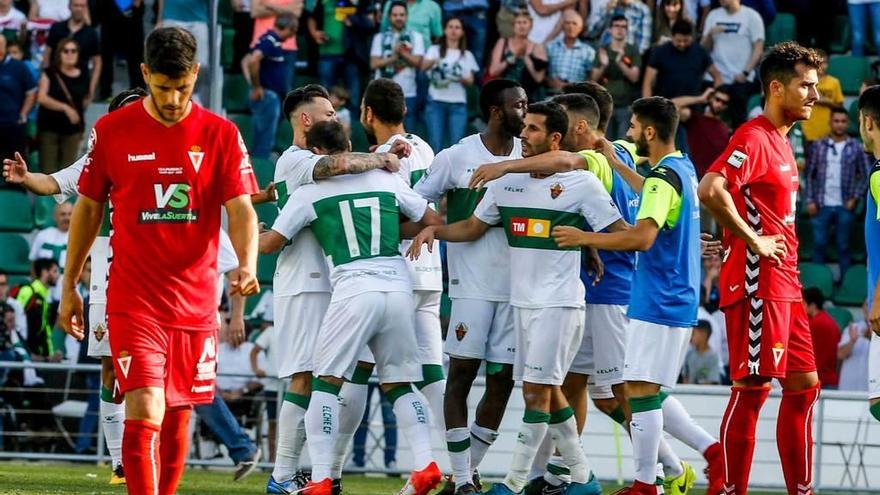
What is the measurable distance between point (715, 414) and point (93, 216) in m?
7.84

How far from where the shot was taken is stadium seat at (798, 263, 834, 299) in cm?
1772

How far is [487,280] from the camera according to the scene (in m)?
9.90

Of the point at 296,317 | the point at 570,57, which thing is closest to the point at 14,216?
the point at 570,57

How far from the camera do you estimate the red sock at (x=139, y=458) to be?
704 centimetres

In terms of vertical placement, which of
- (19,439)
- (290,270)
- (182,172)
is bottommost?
(19,439)

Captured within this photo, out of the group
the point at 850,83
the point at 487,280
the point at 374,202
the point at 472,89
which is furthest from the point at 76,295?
the point at 850,83

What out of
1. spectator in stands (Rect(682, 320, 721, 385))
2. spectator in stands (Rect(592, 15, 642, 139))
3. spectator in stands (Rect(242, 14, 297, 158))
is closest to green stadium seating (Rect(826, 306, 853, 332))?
spectator in stands (Rect(682, 320, 721, 385))

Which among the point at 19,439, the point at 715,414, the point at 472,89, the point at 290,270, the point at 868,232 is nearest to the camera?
the point at 868,232

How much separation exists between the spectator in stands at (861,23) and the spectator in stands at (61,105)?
9407 mm

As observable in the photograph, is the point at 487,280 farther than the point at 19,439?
No

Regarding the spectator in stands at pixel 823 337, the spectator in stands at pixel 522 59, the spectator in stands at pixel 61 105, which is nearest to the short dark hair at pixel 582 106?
the spectator in stands at pixel 823 337

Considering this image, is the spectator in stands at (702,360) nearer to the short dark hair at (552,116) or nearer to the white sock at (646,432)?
the white sock at (646,432)

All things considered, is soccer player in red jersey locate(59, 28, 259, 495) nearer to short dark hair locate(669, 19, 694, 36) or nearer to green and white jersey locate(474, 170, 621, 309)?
green and white jersey locate(474, 170, 621, 309)

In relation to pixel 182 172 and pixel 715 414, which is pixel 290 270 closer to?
pixel 182 172
